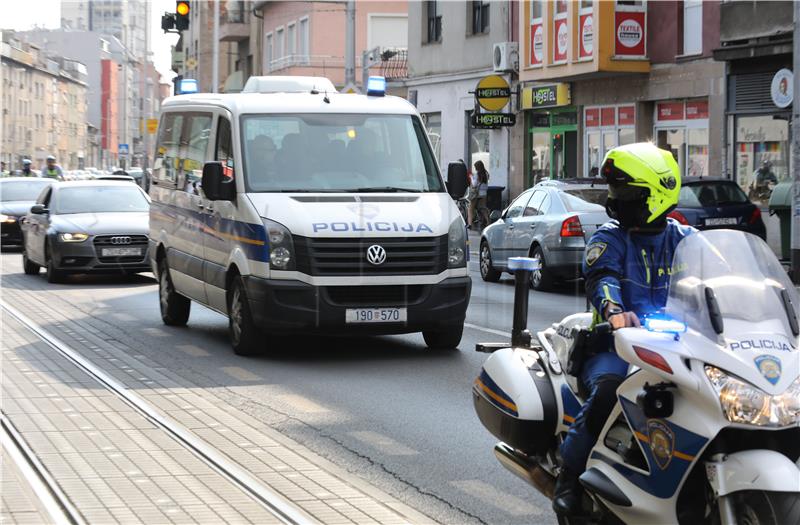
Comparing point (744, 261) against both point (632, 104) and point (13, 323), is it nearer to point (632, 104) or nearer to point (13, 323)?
point (13, 323)

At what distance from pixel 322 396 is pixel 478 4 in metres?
31.5

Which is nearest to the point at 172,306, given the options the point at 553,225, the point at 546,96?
the point at 553,225

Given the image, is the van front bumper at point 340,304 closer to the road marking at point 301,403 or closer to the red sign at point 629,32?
the road marking at point 301,403

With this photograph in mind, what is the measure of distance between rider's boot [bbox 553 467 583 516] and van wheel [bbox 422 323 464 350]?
6.89 metres

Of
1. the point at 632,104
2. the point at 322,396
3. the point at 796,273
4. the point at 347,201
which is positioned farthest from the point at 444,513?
the point at 632,104

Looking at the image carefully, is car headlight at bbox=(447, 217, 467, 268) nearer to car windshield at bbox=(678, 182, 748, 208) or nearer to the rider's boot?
the rider's boot

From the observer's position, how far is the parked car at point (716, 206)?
2078 cm

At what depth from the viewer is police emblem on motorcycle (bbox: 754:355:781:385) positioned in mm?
4410

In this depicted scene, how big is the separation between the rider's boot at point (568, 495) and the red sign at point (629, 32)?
26994mm

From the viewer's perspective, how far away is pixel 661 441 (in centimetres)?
464

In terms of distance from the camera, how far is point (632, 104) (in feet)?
106

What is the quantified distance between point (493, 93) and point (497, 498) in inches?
1139

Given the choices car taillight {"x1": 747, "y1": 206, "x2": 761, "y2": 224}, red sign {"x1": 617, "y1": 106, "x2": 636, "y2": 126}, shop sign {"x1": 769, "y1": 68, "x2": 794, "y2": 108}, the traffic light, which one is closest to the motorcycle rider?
car taillight {"x1": 747, "y1": 206, "x2": 761, "y2": 224}

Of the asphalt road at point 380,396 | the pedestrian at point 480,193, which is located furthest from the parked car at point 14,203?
the asphalt road at point 380,396
